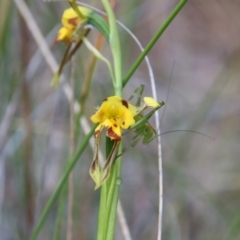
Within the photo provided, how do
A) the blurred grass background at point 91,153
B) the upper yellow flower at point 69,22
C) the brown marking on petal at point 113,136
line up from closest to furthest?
the brown marking on petal at point 113,136
the upper yellow flower at point 69,22
the blurred grass background at point 91,153

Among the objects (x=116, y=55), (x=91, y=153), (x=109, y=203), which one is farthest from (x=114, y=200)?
(x=91, y=153)

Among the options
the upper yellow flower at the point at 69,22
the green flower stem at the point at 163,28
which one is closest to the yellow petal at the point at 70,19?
the upper yellow flower at the point at 69,22

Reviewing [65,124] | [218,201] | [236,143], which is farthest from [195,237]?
[65,124]

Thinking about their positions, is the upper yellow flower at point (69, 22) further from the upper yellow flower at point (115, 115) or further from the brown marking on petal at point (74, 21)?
the upper yellow flower at point (115, 115)

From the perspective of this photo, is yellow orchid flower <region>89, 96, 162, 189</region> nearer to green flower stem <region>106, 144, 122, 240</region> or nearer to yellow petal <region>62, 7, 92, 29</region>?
green flower stem <region>106, 144, 122, 240</region>

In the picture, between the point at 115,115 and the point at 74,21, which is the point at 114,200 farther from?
the point at 74,21

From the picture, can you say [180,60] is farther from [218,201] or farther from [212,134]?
[218,201]
